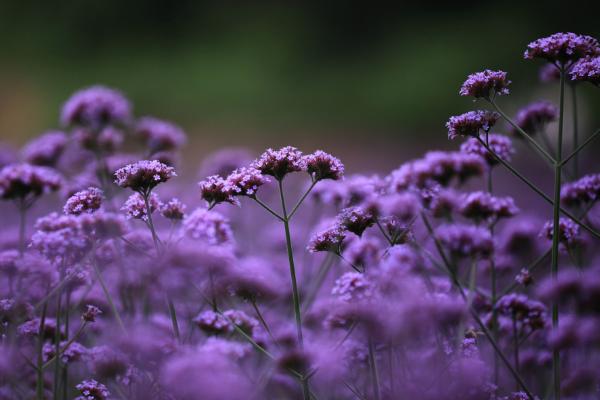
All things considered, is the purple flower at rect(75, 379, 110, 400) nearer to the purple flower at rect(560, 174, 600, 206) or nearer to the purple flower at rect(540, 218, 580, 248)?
the purple flower at rect(540, 218, 580, 248)

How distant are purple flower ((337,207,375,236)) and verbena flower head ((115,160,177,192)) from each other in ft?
2.00

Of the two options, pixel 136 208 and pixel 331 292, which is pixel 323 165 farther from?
pixel 136 208

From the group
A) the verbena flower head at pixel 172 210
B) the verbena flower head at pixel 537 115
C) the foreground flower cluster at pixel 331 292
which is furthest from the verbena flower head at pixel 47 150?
the verbena flower head at pixel 537 115

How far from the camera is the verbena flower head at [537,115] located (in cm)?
256

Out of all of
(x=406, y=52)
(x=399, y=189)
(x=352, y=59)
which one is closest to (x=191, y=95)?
(x=352, y=59)

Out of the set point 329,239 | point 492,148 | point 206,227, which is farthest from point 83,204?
point 492,148

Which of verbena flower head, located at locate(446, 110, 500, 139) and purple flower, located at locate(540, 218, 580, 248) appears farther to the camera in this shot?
purple flower, located at locate(540, 218, 580, 248)

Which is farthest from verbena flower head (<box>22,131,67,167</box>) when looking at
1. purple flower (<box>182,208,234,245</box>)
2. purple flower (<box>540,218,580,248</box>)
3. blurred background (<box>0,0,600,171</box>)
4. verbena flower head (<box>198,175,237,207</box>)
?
blurred background (<box>0,0,600,171</box>)

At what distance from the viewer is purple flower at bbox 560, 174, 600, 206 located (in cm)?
212

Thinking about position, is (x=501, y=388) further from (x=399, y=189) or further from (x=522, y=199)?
(x=522, y=199)

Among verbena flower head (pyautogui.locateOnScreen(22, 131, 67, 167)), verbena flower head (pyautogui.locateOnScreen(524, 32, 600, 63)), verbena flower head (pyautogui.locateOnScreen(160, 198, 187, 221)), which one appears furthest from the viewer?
verbena flower head (pyautogui.locateOnScreen(22, 131, 67, 167))

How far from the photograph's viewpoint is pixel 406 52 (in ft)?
42.3

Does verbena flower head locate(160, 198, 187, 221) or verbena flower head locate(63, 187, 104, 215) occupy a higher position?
verbena flower head locate(160, 198, 187, 221)

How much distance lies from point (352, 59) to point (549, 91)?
447 cm
